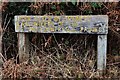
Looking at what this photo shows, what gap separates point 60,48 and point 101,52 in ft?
1.89

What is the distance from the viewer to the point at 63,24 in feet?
12.0

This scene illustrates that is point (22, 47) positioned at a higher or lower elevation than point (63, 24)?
lower

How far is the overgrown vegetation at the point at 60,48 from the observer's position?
365cm

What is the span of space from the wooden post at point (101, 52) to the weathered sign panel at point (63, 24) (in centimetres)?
10

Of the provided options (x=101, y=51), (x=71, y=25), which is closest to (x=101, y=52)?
(x=101, y=51)

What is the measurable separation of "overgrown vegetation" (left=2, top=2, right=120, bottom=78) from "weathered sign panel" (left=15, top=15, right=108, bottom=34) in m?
0.25

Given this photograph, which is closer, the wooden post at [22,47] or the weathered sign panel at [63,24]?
the weathered sign panel at [63,24]

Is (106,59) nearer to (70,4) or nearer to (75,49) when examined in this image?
(75,49)

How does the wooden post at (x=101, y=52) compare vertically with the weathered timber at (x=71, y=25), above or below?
below

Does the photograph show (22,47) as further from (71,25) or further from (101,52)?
(101,52)

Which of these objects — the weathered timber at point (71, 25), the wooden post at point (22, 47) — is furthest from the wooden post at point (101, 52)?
the wooden post at point (22, 47)

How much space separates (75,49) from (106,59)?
1.40 ft

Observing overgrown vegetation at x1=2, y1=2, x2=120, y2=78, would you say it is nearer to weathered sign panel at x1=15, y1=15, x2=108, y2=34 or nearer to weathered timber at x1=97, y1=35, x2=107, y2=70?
weathered timber at x1=97, y1=35, x2=107, y2=70

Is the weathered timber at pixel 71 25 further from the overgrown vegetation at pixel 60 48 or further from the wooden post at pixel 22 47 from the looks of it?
the overgrown vegetation at pixel 60 48
